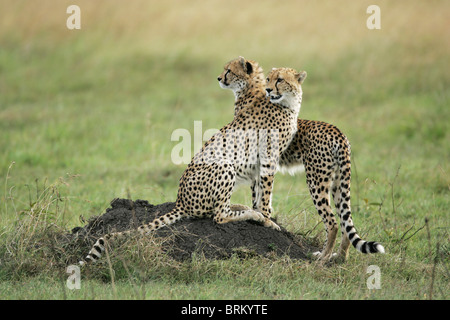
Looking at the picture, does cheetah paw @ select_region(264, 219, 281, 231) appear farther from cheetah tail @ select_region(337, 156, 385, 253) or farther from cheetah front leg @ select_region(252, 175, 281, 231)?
cheetah tail @ select_region(337, 156, 385, 253)

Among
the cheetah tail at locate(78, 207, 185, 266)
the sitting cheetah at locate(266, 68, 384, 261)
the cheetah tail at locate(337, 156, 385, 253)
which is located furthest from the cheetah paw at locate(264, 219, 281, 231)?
the cheetah tail at locate(78, 207, 185, 266)

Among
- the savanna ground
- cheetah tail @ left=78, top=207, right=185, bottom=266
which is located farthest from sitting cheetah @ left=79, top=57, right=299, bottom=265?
the savanna ground

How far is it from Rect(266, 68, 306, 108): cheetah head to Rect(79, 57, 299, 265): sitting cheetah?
0.07m

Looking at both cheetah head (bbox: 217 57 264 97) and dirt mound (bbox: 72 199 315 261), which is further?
cheetah head (bbox: 217 57 264 97)

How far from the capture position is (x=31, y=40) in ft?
52.1

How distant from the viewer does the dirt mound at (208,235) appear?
5.25 m

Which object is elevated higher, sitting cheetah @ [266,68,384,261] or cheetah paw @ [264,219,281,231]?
sitting cheetah @ [266,68,384,261]

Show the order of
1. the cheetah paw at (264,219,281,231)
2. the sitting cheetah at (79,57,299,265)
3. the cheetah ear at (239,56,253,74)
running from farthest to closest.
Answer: the cheetah ear at (239,56,253,74), the cheetah paw at (264,219,281,231), the sitting cheetah at (79,57,299,265)

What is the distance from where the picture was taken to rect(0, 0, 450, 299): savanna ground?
4992mm

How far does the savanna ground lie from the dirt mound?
0.60ft

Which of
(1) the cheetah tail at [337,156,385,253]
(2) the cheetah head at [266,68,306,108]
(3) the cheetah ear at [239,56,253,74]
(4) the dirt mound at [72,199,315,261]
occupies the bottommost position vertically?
(4) the dirt mound at [72,199,315,261]

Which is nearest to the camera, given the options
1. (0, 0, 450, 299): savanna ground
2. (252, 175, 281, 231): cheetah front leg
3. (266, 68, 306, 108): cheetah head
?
(0, 0, 450, 299): savanna ground
